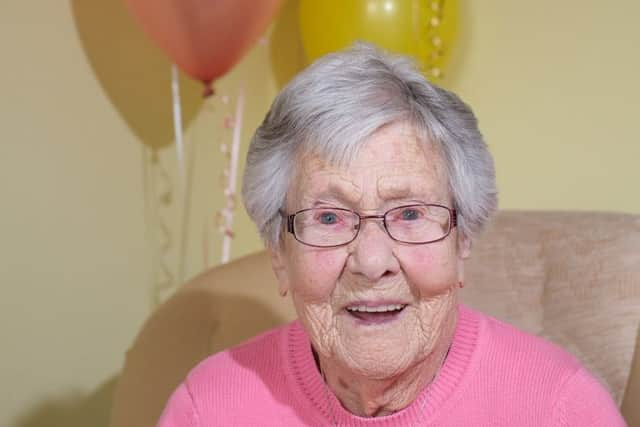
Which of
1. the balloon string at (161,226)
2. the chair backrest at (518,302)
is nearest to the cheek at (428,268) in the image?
the chair backrest at (518,302)

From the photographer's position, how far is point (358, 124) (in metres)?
1.19

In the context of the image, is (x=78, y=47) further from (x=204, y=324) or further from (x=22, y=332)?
(x=204, y=324)

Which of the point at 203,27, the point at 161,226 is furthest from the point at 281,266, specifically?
the point at 161,226

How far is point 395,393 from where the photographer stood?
1331 millimetres

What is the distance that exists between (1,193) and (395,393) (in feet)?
3.92

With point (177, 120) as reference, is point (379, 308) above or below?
above

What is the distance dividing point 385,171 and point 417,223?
87 mm

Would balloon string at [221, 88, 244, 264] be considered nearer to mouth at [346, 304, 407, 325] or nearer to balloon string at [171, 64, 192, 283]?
balloon string at [171, 64, 192, 283]

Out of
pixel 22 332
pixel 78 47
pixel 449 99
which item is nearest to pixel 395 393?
pixel 449 99

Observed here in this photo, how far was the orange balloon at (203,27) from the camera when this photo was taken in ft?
6.66

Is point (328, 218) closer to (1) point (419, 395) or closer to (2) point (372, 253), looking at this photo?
(2) point (372, 253)

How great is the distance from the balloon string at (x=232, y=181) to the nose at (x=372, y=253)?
4.27 feet

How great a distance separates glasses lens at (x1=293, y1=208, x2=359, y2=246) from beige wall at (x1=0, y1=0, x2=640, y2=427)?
1.11 meters

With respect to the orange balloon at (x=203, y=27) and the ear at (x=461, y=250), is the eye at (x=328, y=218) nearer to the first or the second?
the ear at (x=461, y=250)
